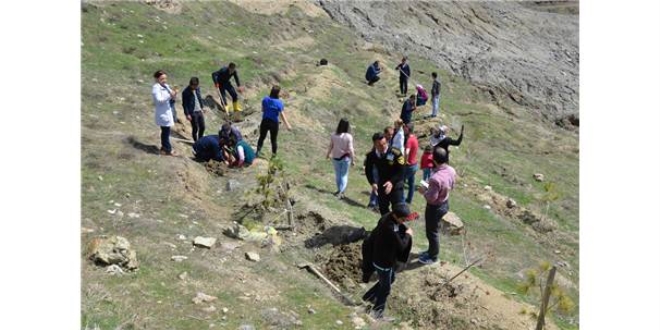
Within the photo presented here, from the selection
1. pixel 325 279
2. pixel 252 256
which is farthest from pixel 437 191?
pixel 252 256

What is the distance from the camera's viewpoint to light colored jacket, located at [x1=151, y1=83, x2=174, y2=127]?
32.6 ft

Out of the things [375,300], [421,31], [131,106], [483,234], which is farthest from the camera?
[421,31]

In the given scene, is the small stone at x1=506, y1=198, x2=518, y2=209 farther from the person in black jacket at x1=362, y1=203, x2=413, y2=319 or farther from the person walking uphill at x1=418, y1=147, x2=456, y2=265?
the person in black jacket at x1=362, y1=203, x2=413, y2=319

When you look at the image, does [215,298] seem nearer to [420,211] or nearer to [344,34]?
[420,211]

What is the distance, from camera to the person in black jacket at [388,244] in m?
6.53

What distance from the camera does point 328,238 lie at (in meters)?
8.94

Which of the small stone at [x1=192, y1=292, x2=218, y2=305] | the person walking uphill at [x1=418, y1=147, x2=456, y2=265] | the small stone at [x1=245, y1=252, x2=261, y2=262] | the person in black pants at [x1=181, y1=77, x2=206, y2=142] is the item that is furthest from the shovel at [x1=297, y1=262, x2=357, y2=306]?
the person in black pants at [x1=181, y1=77, x2=206, y2=142]

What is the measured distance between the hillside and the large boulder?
10 cm

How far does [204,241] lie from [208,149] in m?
3.81

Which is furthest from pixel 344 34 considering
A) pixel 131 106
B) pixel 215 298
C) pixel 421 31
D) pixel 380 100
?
pixel 215 298

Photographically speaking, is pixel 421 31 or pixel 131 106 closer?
pixel 131 106

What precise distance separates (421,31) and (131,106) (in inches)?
978

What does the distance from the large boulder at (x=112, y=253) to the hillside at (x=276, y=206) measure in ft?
0.32

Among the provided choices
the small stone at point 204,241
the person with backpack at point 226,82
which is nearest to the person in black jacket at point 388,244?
the small stone at point 204,241
